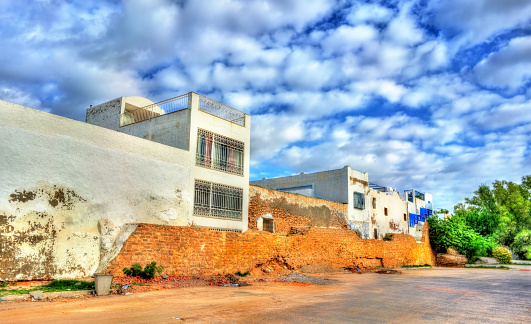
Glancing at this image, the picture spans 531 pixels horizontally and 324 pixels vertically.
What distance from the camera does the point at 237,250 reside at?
60.8 feet

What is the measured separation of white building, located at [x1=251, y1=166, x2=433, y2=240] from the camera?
103 feet

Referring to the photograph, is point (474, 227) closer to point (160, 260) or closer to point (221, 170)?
point (221, 170)

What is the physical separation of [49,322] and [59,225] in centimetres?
595

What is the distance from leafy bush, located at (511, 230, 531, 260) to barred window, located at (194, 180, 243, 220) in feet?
127

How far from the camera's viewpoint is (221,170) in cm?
1934

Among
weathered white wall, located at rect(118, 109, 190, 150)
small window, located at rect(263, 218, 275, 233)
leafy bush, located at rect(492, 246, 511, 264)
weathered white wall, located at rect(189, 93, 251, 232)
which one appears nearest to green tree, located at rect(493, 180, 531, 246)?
leafy bush, located at rect(492, 246, 511, 264)

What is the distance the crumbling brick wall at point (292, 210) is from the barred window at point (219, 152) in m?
2.49

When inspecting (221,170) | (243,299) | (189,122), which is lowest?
(243,299)

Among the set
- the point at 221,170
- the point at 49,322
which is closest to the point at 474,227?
the point at 221,170

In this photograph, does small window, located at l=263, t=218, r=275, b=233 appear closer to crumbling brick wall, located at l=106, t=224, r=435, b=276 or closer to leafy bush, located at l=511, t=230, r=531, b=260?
crumbling brick wall, located at l=106, t=224, r=435, b=276

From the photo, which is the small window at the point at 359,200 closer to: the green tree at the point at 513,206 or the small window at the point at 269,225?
the small window at the point at 269,225

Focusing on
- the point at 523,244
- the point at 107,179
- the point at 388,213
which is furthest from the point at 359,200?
the point at 523,244

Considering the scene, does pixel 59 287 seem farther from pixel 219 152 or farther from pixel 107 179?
pixel 219 152

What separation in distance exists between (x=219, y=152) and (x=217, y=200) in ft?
7.75
